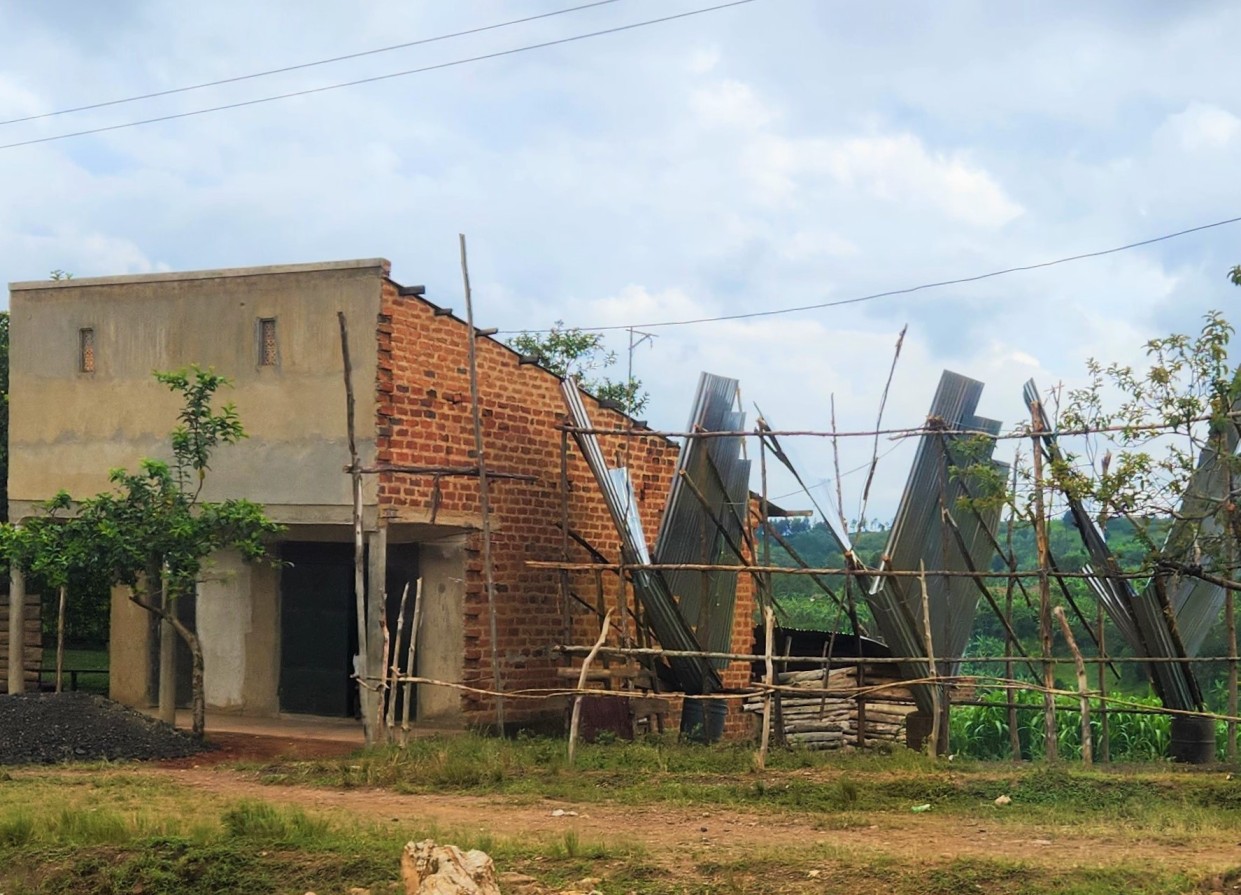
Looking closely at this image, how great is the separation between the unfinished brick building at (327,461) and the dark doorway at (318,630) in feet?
0.08

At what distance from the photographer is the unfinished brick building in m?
15.1

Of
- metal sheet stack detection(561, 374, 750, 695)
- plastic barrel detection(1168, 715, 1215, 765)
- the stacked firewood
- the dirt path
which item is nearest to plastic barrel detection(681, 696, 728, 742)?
metal sheet stack detection(561, 374, 750, 695)

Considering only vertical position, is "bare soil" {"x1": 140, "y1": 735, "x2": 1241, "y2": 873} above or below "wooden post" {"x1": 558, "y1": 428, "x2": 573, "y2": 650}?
below

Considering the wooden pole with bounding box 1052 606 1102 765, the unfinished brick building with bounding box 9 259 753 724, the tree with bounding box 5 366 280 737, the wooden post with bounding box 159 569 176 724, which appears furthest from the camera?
the wooden post with bounding box 159 569 176 724

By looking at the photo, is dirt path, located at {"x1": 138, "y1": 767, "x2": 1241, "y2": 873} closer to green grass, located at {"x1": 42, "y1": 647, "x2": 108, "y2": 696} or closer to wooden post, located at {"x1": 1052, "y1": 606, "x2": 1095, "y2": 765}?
wooden post, located at {"x1": 1052, "y1": 606, "x2": 1095, "y2": 765}

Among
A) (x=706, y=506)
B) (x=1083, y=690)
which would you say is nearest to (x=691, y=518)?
(x=706, y=506)

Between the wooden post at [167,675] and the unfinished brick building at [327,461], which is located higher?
the unfinished brick building at [327,461]

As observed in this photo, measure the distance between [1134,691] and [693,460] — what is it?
40.5 ft

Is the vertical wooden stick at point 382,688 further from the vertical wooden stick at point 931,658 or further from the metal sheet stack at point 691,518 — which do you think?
the vertical wooden stick at point 931,658

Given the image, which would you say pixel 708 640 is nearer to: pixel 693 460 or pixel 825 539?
pixel 693 460

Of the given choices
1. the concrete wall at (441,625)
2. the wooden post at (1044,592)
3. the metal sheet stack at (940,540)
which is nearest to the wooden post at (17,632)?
the concrete wall at (441,625)

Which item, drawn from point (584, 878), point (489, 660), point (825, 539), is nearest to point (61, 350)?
point (489, 660)

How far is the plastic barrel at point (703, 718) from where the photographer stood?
15.0 m

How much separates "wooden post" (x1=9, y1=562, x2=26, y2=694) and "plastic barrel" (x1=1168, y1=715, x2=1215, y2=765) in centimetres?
1153
